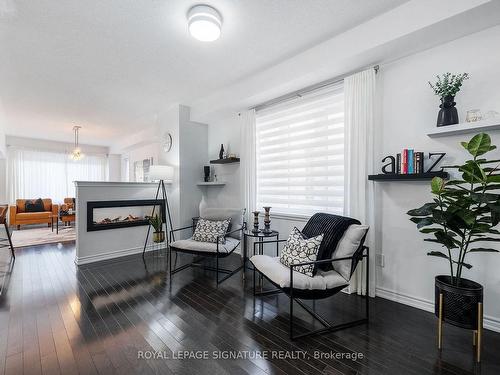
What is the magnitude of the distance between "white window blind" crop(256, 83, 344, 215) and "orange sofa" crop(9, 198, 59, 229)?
6487mm

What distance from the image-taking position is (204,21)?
2145 mm

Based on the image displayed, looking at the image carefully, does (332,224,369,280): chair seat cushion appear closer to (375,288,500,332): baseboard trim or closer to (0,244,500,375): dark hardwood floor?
(0,244,500,375): dark hardwood floor

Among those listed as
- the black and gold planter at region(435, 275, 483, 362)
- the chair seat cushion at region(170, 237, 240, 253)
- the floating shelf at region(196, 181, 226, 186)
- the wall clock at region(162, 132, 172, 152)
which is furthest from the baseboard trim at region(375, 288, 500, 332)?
the wall clock at region(162, 132, 172, 152)

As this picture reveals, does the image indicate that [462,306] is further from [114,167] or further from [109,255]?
[114,167]

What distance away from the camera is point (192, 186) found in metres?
4.71

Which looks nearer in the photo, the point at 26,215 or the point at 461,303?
the point at 461,303

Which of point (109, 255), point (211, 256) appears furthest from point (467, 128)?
point (109, 255)

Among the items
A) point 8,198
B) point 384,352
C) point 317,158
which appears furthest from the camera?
point 8,198

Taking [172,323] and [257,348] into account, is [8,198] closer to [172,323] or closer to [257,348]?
[172,323]

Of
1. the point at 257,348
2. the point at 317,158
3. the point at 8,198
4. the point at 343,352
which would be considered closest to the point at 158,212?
the point at 317,158

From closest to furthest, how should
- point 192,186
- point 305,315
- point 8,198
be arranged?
point 305,315
point 192,186
point 8,198

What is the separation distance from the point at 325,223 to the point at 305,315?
0.93 metres

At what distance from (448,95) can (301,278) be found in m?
2.09

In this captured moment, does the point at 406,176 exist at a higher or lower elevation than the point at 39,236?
higher
